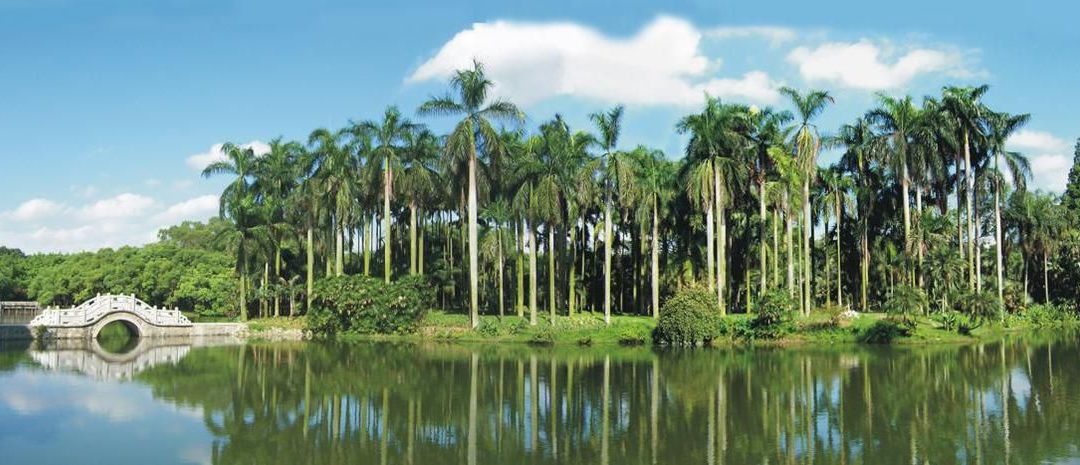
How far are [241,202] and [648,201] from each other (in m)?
28.1

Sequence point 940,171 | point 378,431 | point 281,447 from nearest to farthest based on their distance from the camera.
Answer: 1. point 281,447
2. point 378,431
3. point 940,171

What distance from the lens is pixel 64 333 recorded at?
1982 inches

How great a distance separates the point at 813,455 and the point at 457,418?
940 cm

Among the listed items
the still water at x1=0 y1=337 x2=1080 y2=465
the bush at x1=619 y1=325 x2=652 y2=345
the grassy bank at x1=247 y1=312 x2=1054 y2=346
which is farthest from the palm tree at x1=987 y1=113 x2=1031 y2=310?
the bush at x1=619 y1=325 x2=652 y2=345

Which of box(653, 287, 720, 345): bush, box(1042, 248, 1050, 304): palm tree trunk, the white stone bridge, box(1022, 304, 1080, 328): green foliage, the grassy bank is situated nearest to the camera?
box(653, 287, 720, 345): bush

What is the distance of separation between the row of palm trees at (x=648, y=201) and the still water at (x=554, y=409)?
1306 centimetres

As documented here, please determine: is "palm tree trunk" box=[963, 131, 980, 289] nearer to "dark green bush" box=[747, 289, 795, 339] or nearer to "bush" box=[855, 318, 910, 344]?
"bush" box=[855, 318, 910, 344]

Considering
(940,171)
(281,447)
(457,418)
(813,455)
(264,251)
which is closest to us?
(813,455)

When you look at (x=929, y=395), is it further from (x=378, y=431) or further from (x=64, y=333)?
(x=64, y=333)

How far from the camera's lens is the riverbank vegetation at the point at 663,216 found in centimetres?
4712

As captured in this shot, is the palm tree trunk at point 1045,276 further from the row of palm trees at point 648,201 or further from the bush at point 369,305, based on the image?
the bush at point 369,305

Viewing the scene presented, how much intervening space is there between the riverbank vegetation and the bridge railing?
5.82 meters

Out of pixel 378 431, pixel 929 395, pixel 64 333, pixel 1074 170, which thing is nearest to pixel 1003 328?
pixel 1074 170

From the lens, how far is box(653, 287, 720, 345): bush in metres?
41.9
